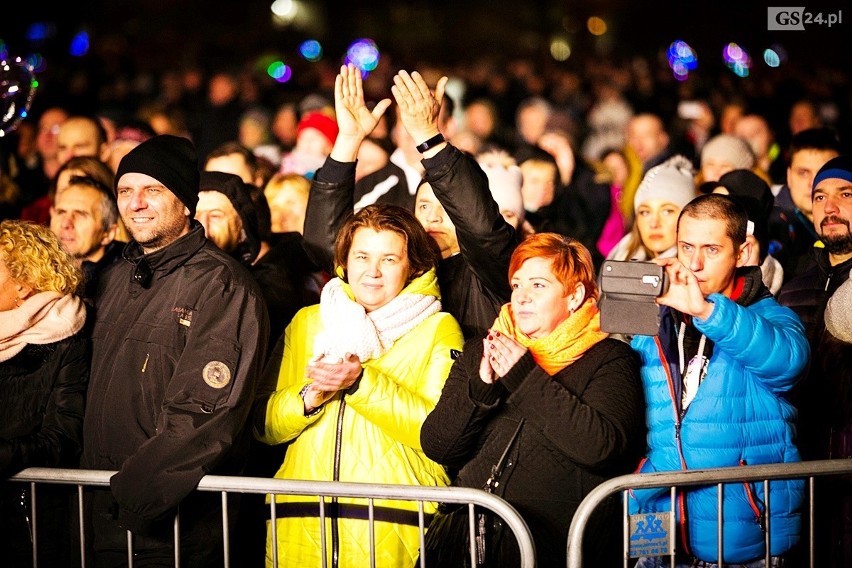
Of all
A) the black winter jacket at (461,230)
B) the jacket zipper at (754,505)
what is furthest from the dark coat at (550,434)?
the black winter jacket at (461,230)

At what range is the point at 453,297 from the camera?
5363mm

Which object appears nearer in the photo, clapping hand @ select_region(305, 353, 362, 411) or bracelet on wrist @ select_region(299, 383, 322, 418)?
clapping hand @ select_region(305, 353, 362, 411)

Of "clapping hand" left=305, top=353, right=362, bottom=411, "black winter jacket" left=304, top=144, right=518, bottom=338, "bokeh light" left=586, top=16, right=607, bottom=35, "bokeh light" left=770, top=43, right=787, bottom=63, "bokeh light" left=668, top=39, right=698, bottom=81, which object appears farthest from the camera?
"bokeh light" left=586, top=16, right=607, bottom=35

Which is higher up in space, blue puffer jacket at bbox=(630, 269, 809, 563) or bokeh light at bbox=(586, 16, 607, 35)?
bokeh light at bbox=(586, 16, 607, 35)

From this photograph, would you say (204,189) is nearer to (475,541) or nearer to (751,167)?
(475,541)

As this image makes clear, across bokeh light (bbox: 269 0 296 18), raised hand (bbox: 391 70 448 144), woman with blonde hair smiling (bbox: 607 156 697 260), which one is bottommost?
woman with blonde hair smiling (bbox: 607 156 697 260)

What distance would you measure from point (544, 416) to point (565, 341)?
34 cm

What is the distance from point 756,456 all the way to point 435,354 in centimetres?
136

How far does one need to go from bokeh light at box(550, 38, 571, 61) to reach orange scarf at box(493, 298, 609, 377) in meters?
25.8

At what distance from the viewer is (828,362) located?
201 inches

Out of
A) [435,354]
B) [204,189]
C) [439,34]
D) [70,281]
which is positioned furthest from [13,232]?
[439,34]

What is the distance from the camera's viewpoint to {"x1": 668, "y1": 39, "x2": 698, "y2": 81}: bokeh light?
19305 millimetres

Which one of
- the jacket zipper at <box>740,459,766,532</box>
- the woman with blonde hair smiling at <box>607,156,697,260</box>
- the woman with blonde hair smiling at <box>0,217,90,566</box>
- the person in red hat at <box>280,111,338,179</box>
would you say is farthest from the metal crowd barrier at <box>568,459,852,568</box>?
the person in red hat at <box>280,111,338,179</box>

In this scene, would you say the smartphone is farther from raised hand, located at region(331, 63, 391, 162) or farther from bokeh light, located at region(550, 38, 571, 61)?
bokeh light, located at region(550, 38, 571, 61)
